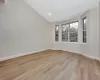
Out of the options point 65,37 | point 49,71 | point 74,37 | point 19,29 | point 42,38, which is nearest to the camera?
point 49,71

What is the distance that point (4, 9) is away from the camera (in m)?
3.15

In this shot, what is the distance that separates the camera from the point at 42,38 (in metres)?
5.53

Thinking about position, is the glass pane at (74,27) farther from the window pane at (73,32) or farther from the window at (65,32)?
the window at (65,32)

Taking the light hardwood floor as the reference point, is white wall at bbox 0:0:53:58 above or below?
above

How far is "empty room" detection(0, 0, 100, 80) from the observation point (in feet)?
7.93

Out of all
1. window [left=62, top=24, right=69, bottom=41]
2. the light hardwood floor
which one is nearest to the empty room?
the light hardwood floor

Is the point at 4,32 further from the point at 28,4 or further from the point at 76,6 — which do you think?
the point at 76,6

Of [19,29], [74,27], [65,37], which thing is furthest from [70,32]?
[19,29]

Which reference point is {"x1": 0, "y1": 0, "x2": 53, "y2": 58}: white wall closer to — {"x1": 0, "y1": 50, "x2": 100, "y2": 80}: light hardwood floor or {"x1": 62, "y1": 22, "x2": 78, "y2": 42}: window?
{"x1": 0, "y1": 50, "x2": 100, "y2": 80}: light hardwood floor

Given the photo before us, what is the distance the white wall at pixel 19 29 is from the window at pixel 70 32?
157 cm

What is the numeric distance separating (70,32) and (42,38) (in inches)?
72.8

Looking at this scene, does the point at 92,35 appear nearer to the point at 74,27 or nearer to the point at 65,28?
the point at 74,27

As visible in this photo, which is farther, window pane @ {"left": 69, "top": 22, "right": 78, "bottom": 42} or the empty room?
window pane @ {"left": 69, "top": 22, "right": 78, "bottom": 42}

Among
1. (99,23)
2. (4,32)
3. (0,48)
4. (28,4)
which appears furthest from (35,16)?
(99,23)
